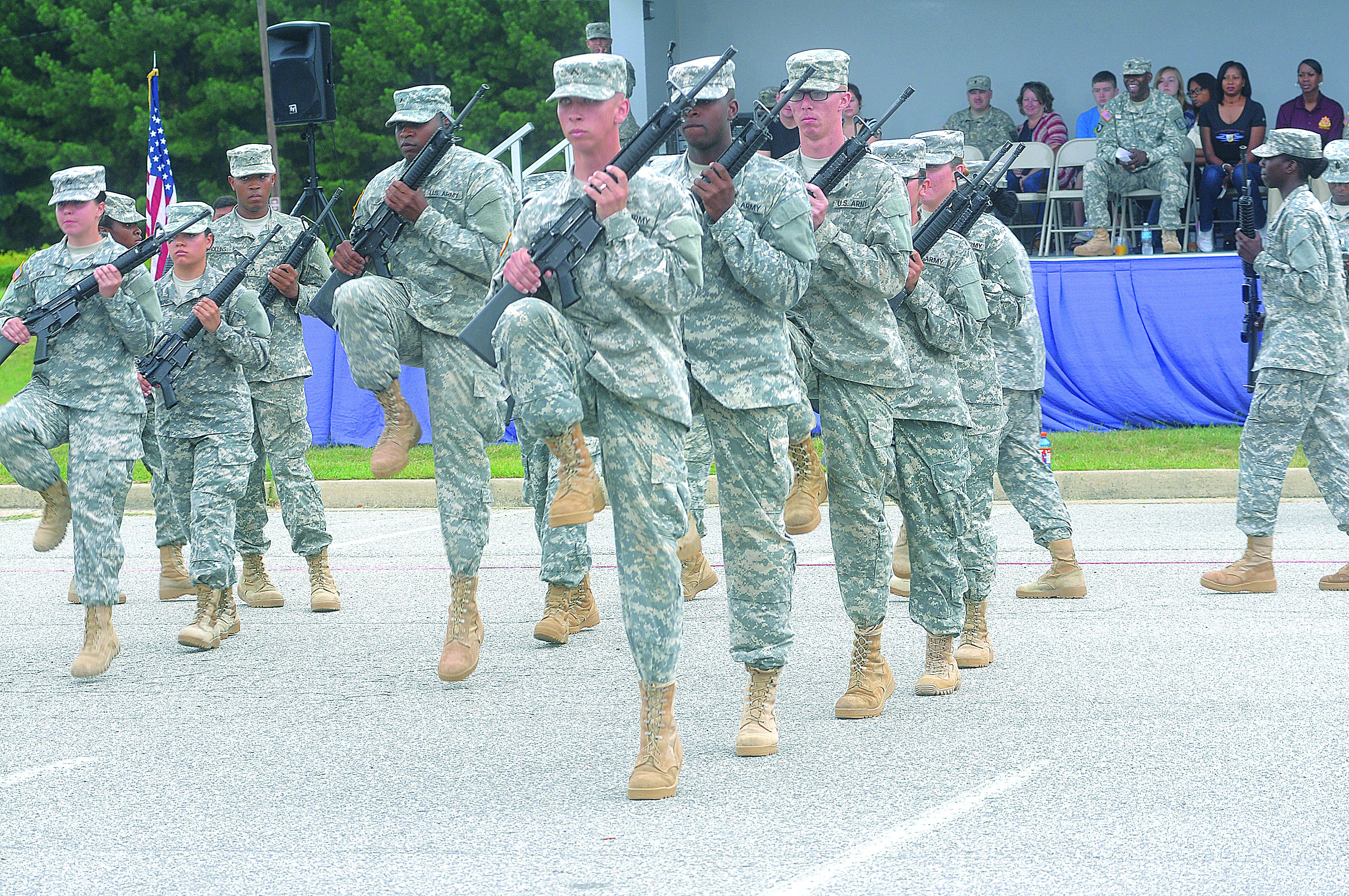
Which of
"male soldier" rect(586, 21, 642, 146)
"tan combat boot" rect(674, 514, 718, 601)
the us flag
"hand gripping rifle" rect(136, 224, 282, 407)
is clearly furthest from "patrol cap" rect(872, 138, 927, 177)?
the us flag

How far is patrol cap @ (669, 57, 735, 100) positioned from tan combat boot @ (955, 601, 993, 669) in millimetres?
2568

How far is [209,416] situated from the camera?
25.6 ft

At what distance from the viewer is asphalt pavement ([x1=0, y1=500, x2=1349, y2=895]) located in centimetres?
424

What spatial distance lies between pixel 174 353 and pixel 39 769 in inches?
107

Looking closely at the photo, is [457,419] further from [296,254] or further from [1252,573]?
[1252,573]

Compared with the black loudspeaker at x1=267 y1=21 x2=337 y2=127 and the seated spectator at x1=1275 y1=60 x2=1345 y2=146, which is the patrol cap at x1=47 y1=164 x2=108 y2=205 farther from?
the seated spectator at x1=1275 y1=60 x2=1345 y2=146

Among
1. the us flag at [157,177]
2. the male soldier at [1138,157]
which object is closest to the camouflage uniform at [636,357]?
the us flag at [157,177]

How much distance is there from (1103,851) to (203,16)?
35.1 metres

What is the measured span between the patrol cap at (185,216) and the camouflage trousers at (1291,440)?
17.8 ft

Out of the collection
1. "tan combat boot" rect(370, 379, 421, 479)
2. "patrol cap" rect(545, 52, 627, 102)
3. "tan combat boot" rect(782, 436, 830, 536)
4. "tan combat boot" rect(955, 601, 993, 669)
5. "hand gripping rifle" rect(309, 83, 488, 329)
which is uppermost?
"patrol cap" rect(545, 52, 627, 102)

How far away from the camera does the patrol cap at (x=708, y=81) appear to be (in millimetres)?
5191

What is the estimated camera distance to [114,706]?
251 inches

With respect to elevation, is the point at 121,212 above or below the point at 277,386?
above

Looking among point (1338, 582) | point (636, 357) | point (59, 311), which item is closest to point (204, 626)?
point (59, 311)
